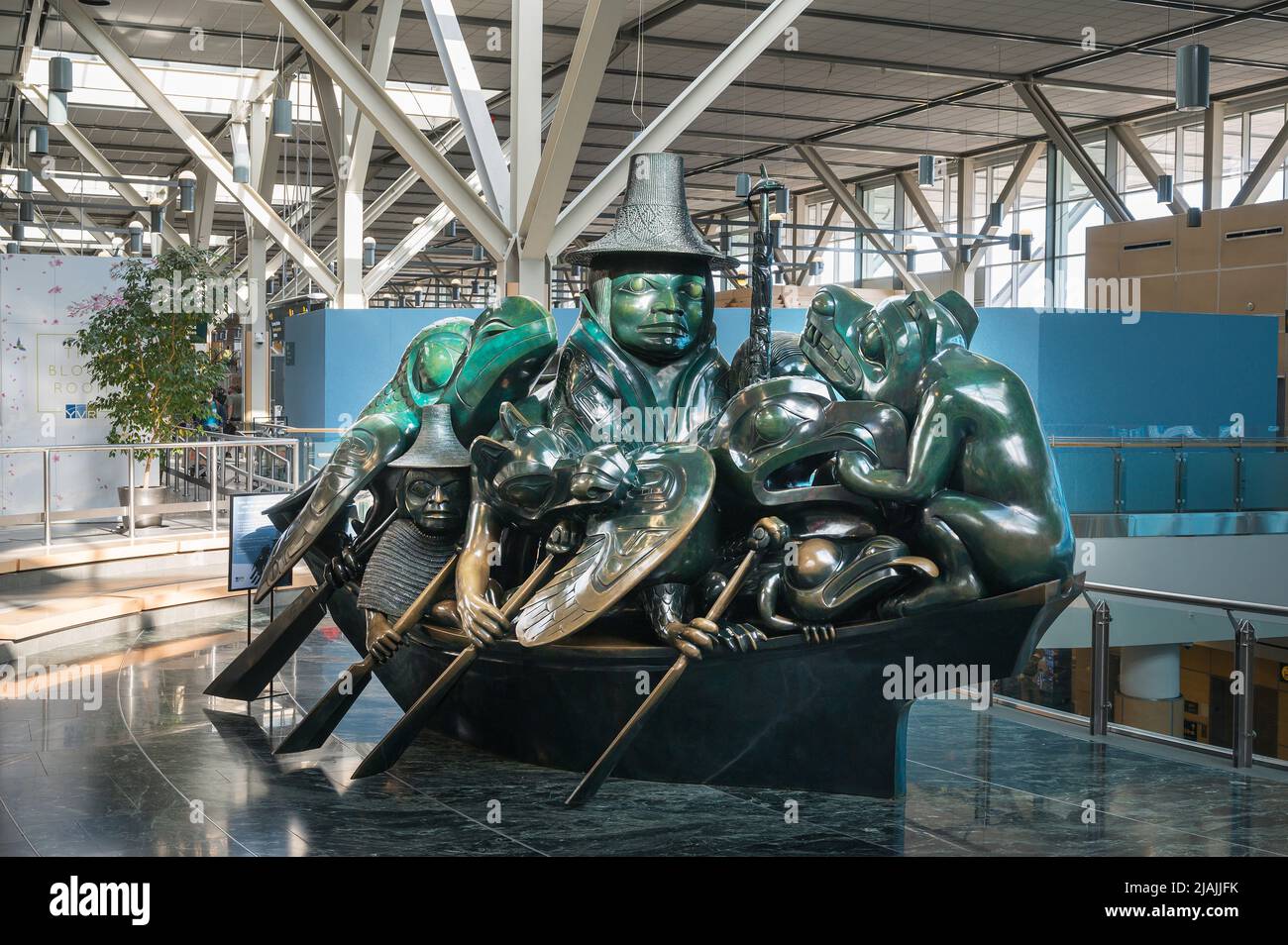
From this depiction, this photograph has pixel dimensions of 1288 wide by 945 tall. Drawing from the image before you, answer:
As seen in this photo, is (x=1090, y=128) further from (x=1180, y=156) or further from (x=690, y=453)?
(x=690, y=453)

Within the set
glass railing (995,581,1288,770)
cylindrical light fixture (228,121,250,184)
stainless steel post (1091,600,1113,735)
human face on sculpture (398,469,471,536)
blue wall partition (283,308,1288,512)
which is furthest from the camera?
cylindrical light fixture (228,121,250,184)

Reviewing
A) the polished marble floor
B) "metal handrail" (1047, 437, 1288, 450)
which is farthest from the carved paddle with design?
"metal handrail" (1047, 437, 1288, 450)

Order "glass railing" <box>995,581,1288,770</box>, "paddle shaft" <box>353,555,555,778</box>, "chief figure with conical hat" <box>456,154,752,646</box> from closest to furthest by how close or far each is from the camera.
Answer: "paddle shaft" <box>353,555,555,778</box> < "chief figure with conical hat" <box>456,154,752,646</box> < "glass railing" <box>995,581,1288,770</box>

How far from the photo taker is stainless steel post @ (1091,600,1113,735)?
257 inches

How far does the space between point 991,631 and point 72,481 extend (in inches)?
412

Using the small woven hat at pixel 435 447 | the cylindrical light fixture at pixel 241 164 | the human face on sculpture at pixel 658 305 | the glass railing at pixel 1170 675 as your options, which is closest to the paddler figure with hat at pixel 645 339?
the human face on sculpture at pixel 658 305

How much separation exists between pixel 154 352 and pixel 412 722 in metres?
8.43

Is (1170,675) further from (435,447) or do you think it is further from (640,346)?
(435,447)

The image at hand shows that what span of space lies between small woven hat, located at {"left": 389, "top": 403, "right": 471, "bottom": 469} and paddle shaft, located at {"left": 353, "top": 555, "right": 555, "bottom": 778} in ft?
2.57

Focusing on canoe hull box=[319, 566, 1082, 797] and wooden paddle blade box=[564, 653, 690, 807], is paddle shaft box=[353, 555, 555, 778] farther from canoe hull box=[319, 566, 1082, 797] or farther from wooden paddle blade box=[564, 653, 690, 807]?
wooden paddle blade box=[564, 653, 690, 807]

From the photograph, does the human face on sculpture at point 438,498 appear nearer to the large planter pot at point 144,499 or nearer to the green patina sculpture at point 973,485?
the green patina sculpture at point 973,485

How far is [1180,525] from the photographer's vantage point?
12.8 meters

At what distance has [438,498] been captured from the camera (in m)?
5.89
